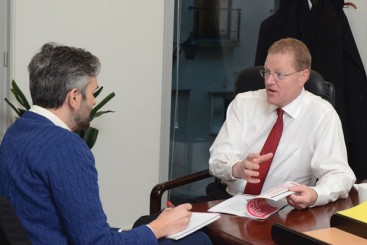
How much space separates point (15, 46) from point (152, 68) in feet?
2.90

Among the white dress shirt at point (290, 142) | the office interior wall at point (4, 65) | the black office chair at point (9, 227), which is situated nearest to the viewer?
the black office chair at point (9, 227)

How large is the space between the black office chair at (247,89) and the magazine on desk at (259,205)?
41cm

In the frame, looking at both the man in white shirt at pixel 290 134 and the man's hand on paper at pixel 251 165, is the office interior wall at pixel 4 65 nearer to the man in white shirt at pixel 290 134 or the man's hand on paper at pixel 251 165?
the man in white shirt at pixel 290 134

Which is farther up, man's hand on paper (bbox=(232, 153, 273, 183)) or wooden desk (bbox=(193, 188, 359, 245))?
man's hand on paper (bbox=(232, 153, 273, 183))

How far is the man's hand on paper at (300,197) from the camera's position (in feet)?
6.44

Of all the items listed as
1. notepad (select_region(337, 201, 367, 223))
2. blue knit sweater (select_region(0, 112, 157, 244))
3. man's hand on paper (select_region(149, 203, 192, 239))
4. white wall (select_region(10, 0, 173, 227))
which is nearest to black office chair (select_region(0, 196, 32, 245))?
blue knit sweater (select_region(0, 112, 157, 244))

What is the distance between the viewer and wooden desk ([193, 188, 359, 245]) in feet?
5.66

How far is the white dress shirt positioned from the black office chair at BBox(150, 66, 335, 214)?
0.29 ft

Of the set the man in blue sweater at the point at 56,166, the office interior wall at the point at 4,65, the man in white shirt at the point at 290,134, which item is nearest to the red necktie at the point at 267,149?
the man in white shirt at the point at 290,134

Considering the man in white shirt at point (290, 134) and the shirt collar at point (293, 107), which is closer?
the man in white shirt at point (290, 134)

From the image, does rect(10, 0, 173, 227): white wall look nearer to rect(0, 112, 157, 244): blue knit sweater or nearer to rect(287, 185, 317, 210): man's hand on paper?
rect(0, 112, 157, 244): blue knit sweater

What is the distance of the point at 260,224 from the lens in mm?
1836

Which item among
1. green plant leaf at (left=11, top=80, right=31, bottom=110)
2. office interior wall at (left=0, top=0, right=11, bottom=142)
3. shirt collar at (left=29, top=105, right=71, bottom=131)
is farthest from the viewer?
office interior wall at (left=0, top=0, right=11, bottom=142)

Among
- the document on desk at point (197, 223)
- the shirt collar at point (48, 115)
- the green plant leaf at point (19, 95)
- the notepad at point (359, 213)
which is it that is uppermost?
the shirt collar at point (48, 115)
